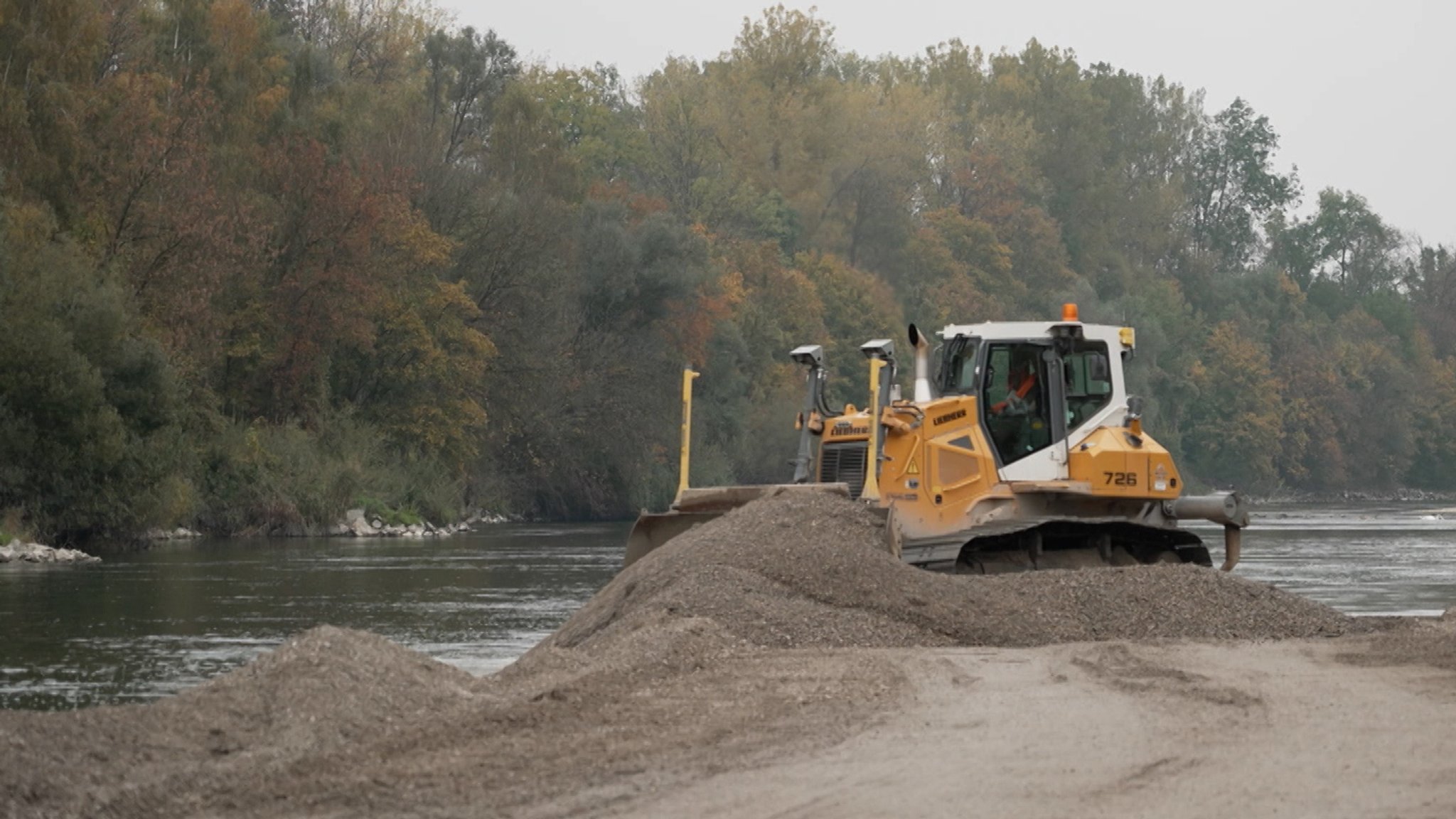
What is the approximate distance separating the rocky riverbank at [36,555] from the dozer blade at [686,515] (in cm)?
1668

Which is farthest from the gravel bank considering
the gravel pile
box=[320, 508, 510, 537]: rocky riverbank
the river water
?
box=[320, 508, 510, 537]: rocky riverbank

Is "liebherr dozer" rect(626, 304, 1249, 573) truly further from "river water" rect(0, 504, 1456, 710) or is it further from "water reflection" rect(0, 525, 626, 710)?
"river water" rect(0, 504, 1456, 710)

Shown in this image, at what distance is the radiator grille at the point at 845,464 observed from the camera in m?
20.1

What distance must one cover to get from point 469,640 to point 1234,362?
9352cm

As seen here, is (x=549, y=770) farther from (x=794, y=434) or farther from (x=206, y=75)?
(x=794, y=434)

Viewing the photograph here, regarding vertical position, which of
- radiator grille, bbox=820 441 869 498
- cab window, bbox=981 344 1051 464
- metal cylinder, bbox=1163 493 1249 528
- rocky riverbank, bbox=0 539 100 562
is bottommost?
rocky riverbank, bbox=0 539 100 562

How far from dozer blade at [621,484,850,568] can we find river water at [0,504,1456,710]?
1.45 meters

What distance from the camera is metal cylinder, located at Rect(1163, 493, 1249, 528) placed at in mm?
20719

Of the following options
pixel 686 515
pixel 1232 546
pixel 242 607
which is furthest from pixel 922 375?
pixel 242 607

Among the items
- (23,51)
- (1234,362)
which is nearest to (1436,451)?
(1234,362)

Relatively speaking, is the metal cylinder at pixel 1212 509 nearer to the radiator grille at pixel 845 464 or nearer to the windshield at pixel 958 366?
the windshield at pixel 958 366

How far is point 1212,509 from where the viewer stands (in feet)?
68.0

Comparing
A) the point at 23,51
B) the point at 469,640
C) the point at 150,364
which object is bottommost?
the point at 469,640

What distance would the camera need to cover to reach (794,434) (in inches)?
2891
